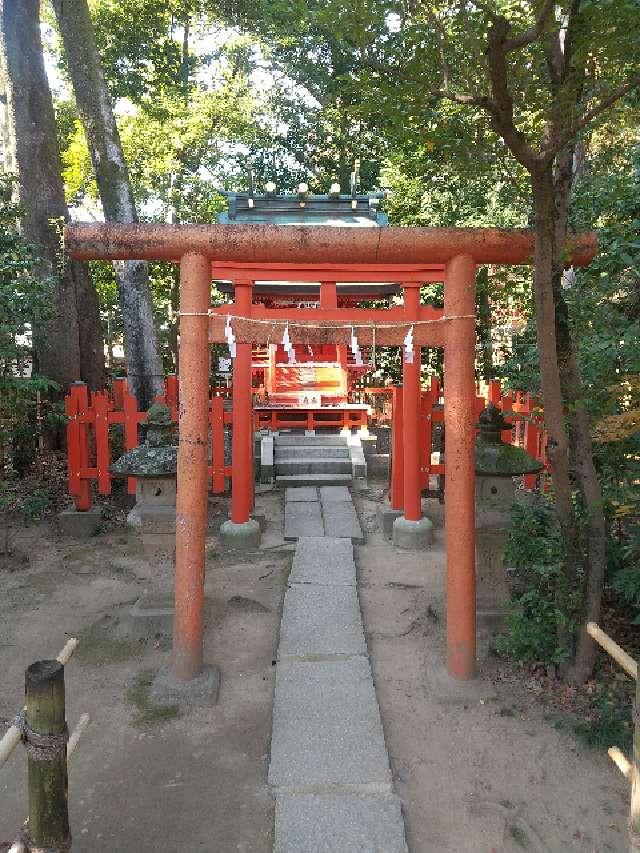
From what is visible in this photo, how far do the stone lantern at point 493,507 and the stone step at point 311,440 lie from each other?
233 inches

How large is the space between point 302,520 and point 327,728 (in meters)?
4.37

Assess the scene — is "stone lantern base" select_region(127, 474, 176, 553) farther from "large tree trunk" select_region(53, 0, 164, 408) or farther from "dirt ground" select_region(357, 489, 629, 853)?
"large tree trunk" select_region(53, 0, 164, 408)

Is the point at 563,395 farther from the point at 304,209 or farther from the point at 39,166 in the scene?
the point at 39,166

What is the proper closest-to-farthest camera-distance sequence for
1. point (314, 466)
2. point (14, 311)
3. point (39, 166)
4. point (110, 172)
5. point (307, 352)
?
point (14, 311) < point (110, 172) < point (314, 466) < point (39, 166) < point (307, 352)

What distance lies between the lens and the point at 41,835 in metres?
2.03

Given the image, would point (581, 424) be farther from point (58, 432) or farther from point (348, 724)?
point (58, 432)

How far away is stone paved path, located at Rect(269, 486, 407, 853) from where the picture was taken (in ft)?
9.26

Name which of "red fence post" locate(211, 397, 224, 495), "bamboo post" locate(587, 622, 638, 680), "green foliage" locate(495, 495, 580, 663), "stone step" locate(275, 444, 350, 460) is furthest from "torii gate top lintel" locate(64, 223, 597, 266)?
"stone step" locate(275, 444, 350, 460)

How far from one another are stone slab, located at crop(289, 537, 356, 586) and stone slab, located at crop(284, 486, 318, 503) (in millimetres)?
1737

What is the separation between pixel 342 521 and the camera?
7859mm

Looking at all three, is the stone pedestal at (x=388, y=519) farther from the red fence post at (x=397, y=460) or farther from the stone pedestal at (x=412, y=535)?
the stone pedestal at (x=412, y=535)

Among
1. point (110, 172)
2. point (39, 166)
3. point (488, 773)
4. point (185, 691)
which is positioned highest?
point (39, 166)

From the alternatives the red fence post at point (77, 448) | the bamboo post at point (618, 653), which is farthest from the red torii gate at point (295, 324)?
the red fence post at point (77, 448)

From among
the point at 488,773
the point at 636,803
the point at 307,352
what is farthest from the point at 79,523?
the point at 307,352
